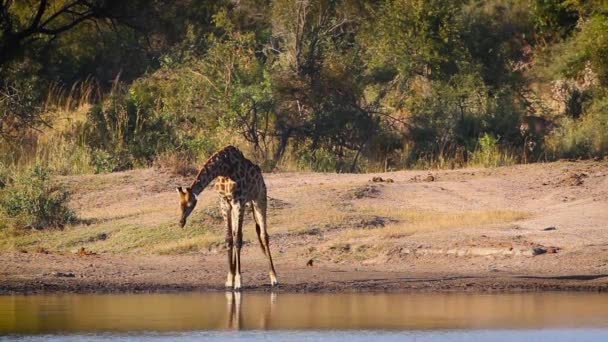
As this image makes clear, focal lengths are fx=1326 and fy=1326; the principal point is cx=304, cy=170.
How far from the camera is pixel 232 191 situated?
1330cm

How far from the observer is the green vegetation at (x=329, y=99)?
2278 cm

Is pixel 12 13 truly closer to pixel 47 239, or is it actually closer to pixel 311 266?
pixel 47 239

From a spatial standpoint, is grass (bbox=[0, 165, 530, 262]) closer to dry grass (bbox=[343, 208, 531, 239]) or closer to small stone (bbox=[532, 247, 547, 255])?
dry grass (bbox=[343, 208, 531, 239])

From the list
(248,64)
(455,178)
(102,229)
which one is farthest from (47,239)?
(248,64)

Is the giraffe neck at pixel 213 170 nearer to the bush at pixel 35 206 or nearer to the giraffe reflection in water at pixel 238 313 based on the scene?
the giraffe reflection in water at pixel 238 313

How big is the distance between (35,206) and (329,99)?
24.6 feet

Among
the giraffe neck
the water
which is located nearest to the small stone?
the water

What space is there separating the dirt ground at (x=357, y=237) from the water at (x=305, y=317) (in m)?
0.59

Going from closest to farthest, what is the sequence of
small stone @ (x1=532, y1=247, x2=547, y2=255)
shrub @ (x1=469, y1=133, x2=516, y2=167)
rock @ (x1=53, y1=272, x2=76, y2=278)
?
rock @ (x1=53, y1=272, x2=76, y2=278), small stone @ (x1=532, y1=247, x2=547, y2=255), shrub @ (x1=469, y1=133, x2=516, y2=167)

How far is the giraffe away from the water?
0.44 meters

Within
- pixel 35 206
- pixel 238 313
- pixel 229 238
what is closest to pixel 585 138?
pixel 35 206

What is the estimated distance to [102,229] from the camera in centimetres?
1706

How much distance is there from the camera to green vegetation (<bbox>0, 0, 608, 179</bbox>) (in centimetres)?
2278

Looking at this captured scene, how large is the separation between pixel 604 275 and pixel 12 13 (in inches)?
415
